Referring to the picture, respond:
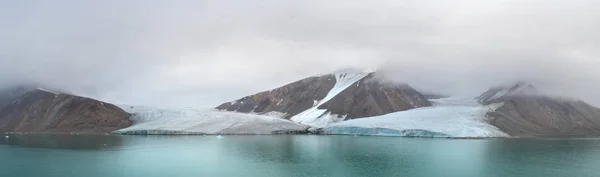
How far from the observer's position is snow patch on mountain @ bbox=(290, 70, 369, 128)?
15312cm

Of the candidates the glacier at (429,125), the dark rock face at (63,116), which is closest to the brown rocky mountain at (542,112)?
the glacier at (429,125)

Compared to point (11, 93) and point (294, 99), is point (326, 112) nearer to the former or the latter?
point (294, 99)

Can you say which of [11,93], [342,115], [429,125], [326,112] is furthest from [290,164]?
Result: [11,93]

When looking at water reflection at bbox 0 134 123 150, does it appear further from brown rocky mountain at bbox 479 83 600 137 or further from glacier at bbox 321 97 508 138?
brown rocky mountain at bbox 479 83 600 137

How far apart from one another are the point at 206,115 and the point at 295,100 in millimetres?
84074

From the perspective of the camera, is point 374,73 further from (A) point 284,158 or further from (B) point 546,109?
(A) point 284,158

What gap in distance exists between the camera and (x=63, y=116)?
118062mm

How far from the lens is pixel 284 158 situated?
156ft

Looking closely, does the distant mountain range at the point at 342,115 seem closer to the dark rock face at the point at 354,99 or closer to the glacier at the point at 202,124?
the glacier at the point at 202,124

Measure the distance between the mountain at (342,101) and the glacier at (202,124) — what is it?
43.3 meters

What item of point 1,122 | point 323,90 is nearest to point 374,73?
point 323,90

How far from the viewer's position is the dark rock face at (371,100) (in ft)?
532

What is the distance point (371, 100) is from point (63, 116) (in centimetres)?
9448

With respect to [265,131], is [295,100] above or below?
above
